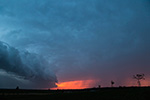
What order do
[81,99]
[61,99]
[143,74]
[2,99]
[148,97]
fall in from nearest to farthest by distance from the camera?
1. [148,97]
2. [81,99]
3. [61,99]
4. [2,99]
5. [143,74]

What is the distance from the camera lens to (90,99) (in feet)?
117

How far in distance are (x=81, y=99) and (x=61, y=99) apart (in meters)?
7.14

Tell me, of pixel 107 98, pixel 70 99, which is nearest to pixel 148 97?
pixel 107 98

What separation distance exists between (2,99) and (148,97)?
1821 inches

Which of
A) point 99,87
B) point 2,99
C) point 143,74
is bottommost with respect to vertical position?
point 2,99

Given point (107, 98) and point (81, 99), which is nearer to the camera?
point (107, 98)

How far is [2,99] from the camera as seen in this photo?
156 ft

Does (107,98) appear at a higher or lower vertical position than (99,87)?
lower

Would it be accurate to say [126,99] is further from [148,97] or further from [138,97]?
[148,97]

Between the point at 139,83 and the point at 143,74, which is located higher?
the point at 143,74

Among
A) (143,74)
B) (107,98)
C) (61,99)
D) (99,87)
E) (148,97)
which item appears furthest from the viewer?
(143,74)

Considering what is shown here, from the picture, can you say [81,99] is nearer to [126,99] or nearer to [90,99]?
[90,99]

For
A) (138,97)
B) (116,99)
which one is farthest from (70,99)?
(138,97)

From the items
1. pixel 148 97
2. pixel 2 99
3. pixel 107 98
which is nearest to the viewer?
pixel 148 97
